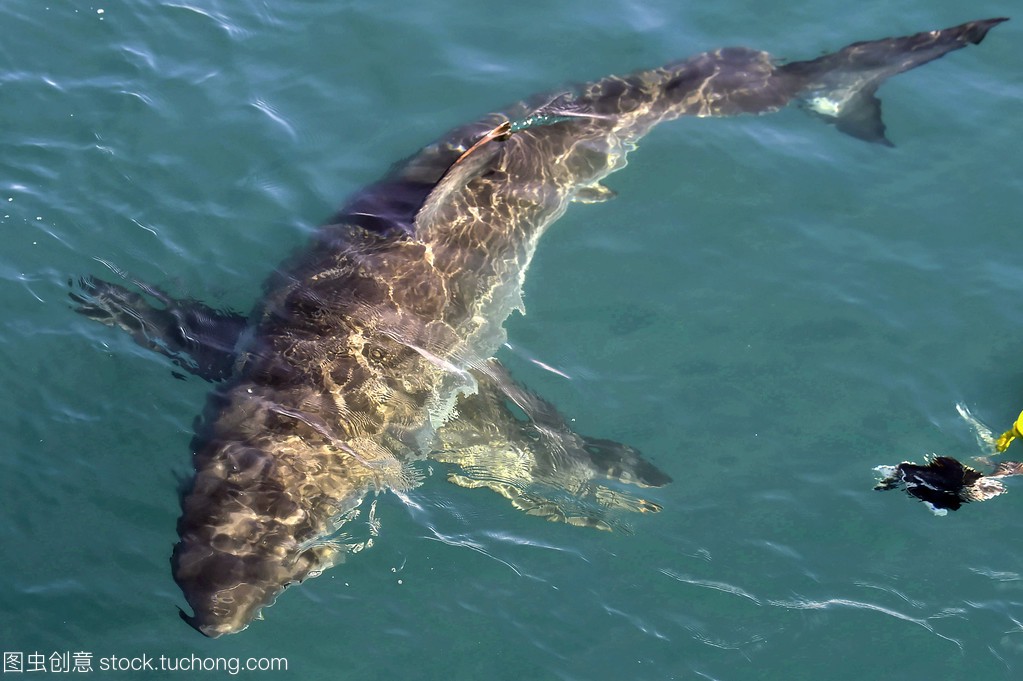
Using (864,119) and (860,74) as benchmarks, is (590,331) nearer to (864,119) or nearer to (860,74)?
(864,119)

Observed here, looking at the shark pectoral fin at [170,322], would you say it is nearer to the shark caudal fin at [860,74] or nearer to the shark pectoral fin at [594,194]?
the shark pectoral fin at [594,194]

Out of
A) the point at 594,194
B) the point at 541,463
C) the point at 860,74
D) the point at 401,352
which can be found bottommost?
the point at 541,463

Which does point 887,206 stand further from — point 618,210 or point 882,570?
point 882,570

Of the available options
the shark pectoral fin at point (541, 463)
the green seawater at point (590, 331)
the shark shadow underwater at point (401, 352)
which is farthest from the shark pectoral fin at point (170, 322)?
the shark pectoral fin at point (541, 463)

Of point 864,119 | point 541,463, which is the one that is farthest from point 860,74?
point 541,463

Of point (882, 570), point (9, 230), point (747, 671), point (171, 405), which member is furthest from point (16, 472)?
point (882, 570)

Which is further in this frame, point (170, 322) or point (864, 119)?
point (864, 119)
